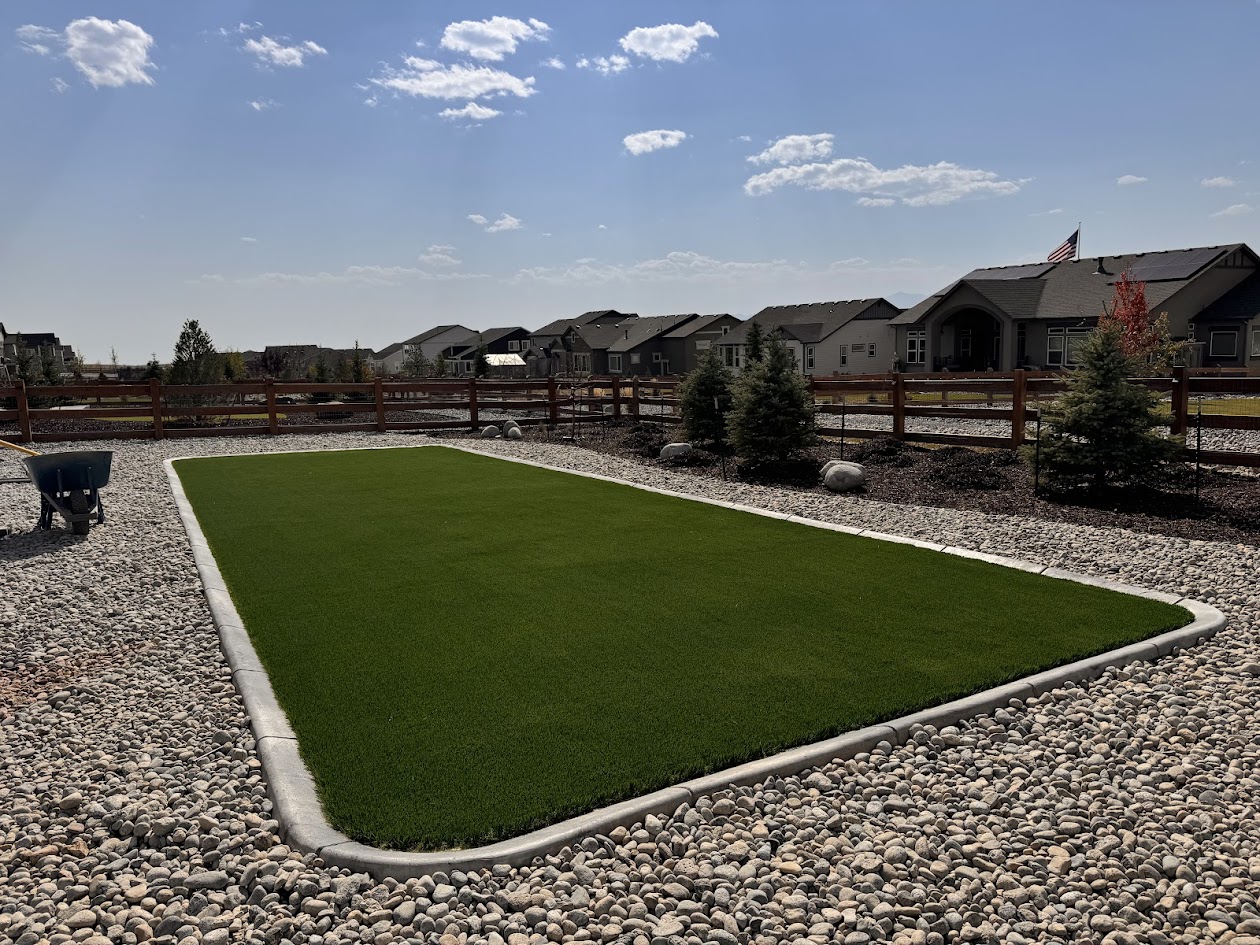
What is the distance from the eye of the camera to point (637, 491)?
10.2 meters

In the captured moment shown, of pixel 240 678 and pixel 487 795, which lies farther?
pixel 240 678

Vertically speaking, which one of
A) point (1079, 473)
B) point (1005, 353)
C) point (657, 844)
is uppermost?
point (1005, 353)

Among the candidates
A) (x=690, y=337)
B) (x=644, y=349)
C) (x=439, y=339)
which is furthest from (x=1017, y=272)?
(x=439, y=339)

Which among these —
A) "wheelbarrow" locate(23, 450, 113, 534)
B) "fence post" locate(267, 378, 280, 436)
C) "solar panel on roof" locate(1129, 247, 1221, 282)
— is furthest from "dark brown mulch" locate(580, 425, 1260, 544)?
"solar panel on roof" locate(1129, 247, 1221, 282)

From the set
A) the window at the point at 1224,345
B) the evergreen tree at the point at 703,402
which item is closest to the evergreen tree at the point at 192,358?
the evergreen tree at the point at 703,402

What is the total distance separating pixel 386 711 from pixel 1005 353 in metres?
35.3

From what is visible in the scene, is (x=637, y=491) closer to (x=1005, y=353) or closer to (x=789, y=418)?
(x=789, y=418)

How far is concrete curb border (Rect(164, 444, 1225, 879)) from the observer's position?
2.85 m

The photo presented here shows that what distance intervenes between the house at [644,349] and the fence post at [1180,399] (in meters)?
46.3

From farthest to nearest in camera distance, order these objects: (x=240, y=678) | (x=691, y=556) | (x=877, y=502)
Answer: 1. (x=877, y=502)
2. (x=691, y=556)
3. (x=240, y=678)

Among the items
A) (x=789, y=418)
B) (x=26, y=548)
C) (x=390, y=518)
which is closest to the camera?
(x=26, y=548)

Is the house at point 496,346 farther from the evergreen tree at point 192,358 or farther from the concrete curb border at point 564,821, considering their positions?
the concrete curb border at point 564,821

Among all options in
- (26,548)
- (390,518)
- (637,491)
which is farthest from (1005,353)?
(26,548)

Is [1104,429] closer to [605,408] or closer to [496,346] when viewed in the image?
[605,408]
